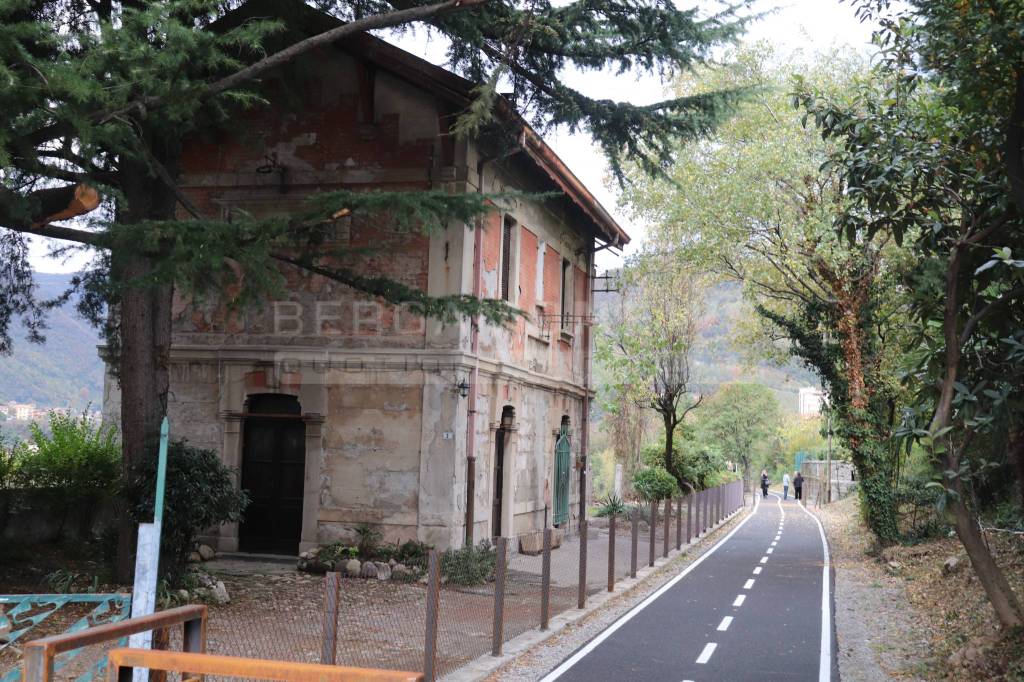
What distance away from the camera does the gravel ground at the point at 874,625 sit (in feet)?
33.9

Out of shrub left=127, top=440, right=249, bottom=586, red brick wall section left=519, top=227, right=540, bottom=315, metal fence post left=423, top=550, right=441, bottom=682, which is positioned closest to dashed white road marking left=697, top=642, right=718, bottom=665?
metal fence post left=423, top=550, right=441, bottom=682

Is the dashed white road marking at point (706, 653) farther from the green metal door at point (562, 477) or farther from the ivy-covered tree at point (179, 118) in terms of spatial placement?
the green metal door at point (562, 477)

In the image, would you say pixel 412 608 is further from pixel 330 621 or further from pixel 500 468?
pixel 500 468

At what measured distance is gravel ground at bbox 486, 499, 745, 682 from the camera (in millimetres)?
9664

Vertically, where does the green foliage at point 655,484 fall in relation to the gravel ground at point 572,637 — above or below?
above

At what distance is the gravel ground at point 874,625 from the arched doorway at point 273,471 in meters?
9.41

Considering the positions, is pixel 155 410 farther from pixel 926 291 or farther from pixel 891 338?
pixel 891 338

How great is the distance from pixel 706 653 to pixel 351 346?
878 cm

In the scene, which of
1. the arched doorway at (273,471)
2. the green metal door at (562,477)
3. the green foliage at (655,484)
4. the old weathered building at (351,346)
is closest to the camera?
the old weathered building at (351,346)

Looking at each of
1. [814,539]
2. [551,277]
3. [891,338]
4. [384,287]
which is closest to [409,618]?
[384,287]

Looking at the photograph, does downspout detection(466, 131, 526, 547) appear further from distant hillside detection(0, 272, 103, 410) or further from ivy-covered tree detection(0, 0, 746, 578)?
distant hillside detection(0, 272, 103, 410)

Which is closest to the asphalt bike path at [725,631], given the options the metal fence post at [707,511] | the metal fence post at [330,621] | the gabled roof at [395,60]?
the metal fence post at [330,621]

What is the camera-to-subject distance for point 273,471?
58.3ft

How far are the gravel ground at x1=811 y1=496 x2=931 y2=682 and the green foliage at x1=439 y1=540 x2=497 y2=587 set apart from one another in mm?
5429
